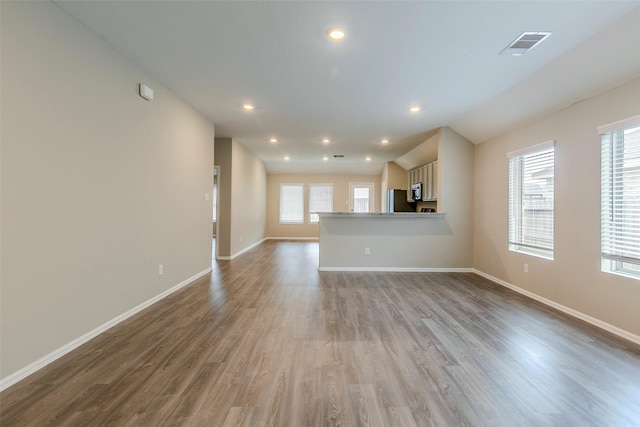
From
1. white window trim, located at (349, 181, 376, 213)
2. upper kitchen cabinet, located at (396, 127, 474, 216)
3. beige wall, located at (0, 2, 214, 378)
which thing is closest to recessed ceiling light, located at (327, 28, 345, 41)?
Answer: beige wall, located at (0, 2, 214, 378)

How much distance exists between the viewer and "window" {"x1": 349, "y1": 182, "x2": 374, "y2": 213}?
10719 mm

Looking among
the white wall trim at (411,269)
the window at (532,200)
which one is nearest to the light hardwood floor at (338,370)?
the window at (532,200)

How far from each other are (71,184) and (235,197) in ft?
14.0

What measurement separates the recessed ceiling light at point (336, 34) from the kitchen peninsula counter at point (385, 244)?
10.6 ft

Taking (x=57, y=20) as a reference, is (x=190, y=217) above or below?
below

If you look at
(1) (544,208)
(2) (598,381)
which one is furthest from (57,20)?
(1) (544,208)

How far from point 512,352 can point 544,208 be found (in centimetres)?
224

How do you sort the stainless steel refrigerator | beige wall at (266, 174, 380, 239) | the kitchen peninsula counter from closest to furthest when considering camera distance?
the kitchen peninsula counter < the stainless steel refrigerator < beige wall at (266, 174, 380, 239)

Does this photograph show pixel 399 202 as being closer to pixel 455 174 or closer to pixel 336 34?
pixel 455 174

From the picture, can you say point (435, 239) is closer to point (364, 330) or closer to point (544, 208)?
point (544, 208)

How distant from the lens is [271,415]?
1.60m

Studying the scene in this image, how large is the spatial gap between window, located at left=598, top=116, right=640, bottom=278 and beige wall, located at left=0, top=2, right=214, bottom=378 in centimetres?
464

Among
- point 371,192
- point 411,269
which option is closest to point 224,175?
point 411,269

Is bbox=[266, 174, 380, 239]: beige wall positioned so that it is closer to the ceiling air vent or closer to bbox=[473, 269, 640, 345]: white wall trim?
bbox=[473, 269, 640, 345]: white wall trim
